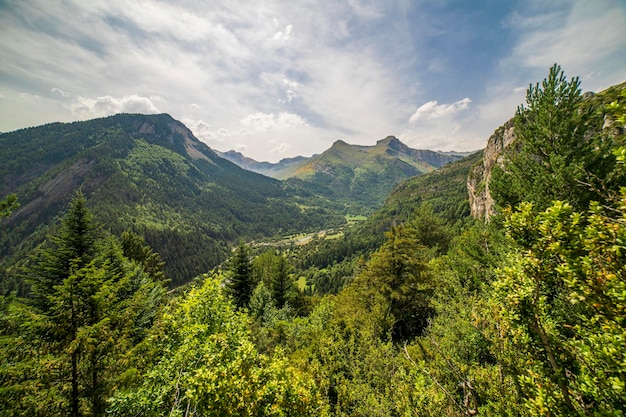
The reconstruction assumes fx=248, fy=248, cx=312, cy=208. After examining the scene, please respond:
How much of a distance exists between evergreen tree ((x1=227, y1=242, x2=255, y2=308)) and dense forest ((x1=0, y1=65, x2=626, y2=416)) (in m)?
16.0

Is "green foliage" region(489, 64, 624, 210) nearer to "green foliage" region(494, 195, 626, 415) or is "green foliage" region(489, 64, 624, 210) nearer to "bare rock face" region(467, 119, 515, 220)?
"green foliage" region(494, 195, 626, 415)

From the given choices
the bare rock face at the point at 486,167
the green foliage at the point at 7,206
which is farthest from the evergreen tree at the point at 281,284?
the bare rock face at the point at 486,167

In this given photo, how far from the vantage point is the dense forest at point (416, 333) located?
4.89m

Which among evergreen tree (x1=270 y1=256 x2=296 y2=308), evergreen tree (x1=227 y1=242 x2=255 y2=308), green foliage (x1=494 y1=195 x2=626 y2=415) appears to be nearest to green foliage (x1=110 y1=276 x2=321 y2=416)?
green foliage (x1=494 y1=195 x2=626 y2=415)

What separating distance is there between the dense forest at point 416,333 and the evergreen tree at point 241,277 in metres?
16.0

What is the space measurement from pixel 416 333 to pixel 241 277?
1064 inches

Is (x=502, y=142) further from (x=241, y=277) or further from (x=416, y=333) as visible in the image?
(x=241, y=277)

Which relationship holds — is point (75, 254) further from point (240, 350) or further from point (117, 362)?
point (240, 350)

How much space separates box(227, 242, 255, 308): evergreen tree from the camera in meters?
38.9

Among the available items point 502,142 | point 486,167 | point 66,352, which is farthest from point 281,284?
point 502,142

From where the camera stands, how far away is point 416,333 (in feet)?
74.6

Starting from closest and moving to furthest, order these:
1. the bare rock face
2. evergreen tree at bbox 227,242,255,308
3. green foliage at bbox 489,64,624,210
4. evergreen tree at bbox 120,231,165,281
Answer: green foliage at bbox 489,64,624,210 → evergreen tree at bbox 227,242,255,308 → evergreen tree at bbox 120,231,165,281 → the bare rock face

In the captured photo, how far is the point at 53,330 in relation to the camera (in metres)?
9.44

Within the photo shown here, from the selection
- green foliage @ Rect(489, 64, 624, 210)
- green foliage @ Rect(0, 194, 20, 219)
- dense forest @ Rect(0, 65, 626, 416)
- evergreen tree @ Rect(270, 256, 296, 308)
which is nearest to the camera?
dense forest @ Rect(0, 65, 626, 416)
